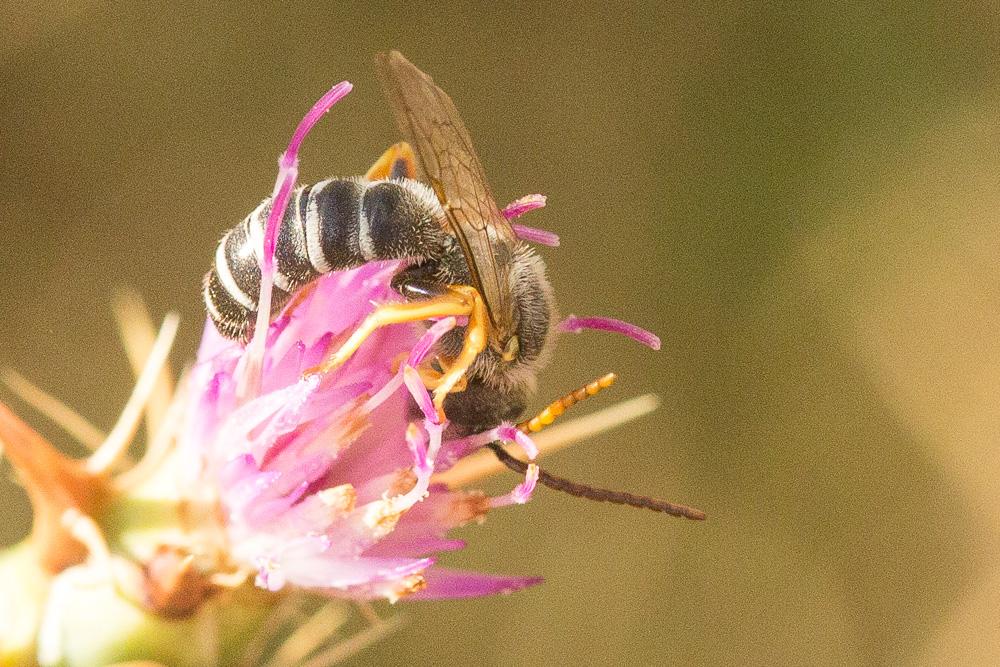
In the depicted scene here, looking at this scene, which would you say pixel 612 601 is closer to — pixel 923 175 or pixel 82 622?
pixel 923 175

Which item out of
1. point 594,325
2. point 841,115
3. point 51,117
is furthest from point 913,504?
point 51,117

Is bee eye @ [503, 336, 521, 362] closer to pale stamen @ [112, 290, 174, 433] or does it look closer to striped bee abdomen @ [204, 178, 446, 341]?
striped bee abdomen @ [204, 178, 446, 341]

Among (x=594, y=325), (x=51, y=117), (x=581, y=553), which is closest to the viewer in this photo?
(x=594, y=325)

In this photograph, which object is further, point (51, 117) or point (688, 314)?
point (688, 314)

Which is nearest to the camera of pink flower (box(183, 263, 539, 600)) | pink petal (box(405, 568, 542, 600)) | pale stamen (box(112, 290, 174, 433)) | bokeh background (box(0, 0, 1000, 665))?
pink flower (box(183, 263, 539, 600))

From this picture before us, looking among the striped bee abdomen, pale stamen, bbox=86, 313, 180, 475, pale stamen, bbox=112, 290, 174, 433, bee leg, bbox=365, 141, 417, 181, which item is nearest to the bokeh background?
pale stamen, bbox=112, 290, 174, 433

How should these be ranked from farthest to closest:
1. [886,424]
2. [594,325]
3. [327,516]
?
[886,424] → [594,325] → [327,516]

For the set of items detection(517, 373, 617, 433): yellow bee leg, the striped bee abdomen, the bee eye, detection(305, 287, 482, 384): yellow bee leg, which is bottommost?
detection(517, 373, 617, 433): yellow bee leg
